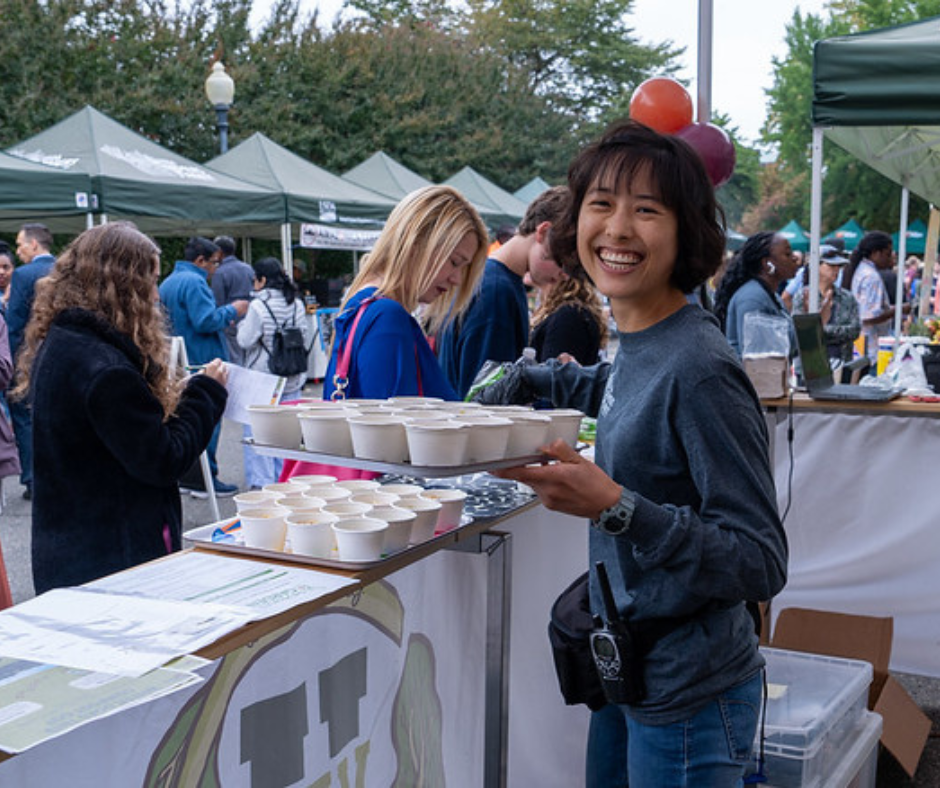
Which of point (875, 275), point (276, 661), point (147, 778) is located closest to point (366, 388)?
point (276, 661)

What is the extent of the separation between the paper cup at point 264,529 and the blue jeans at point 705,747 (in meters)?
0.74

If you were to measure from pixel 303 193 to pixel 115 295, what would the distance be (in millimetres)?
8714

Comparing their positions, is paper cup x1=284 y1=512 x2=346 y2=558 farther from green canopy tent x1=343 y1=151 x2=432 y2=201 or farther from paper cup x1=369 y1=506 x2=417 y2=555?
green canopy tent x1=343 y1=151 x2=432 y2=201

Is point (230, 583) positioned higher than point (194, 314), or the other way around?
point (194, 314)

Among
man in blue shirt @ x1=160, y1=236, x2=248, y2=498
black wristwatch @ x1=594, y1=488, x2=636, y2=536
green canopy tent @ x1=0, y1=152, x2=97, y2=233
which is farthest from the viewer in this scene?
green canopy tent @ x1=0, y1=152, x2=97, y2=233

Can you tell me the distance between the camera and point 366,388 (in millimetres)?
2627

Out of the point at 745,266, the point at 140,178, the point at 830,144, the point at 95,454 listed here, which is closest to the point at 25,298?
the point at 140,178

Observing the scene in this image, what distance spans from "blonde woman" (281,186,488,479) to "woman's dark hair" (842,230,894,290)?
28.2 ft

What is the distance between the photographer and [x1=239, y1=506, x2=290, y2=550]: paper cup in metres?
1.77

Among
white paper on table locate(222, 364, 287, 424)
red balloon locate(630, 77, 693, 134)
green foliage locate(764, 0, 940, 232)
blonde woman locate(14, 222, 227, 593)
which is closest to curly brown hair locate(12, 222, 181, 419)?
blonde woman locate(14, 222, 227, 593)

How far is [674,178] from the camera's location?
5.41 ft

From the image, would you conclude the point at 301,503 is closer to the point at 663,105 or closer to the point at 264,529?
the point at 264,529

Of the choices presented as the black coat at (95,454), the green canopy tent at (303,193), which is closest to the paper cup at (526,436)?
the black coat at (95,454)

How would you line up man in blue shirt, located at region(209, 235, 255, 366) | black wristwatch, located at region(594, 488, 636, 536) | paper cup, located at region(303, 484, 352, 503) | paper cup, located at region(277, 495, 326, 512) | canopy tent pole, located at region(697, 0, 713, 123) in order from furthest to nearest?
man in blue shirt, located at region(209, 235, 255, 366) < canopy tent pole, located at region(697, 0, 713, 123) < paper cup, located at region(303, 484, 352, 503) < paper cup, located at region(277, 495, 326, 512) < black wristwatch, located at region(594, 488, 636, 536)
